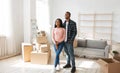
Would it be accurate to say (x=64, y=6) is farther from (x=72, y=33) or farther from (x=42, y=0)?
(x=72, y=33)

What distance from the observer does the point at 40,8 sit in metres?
8.55

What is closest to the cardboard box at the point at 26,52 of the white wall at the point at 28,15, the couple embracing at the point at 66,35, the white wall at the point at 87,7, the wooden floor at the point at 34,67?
Answer: the wooden floor at the point at 34,67

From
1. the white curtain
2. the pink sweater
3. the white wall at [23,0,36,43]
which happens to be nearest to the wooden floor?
the white curtain

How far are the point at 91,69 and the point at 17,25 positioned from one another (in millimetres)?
3240

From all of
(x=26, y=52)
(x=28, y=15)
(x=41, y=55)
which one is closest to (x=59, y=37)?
(x=41, y=55)


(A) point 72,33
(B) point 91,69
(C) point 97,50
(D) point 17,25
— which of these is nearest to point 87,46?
(C) point 97,50

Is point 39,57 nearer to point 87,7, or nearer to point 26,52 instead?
point 26,52

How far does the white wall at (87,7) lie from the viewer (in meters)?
7.88

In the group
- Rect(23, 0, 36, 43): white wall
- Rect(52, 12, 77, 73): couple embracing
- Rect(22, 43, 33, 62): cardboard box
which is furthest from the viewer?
Rect(23, 0, 36, 43): white wall

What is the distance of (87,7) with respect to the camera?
27.4ft

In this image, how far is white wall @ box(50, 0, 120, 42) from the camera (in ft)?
25.9

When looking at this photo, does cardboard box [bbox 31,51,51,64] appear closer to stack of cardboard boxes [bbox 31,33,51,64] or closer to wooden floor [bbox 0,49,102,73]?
stack of cardboard boxes [bbox 31,33,51,64]

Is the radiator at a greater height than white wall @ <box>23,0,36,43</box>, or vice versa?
white wall @ <box>23,0,36,43</box>

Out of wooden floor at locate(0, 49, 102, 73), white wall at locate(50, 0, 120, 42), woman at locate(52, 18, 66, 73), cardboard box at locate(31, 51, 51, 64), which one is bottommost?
wooden floor at locate(0, 49, 102, 73)
